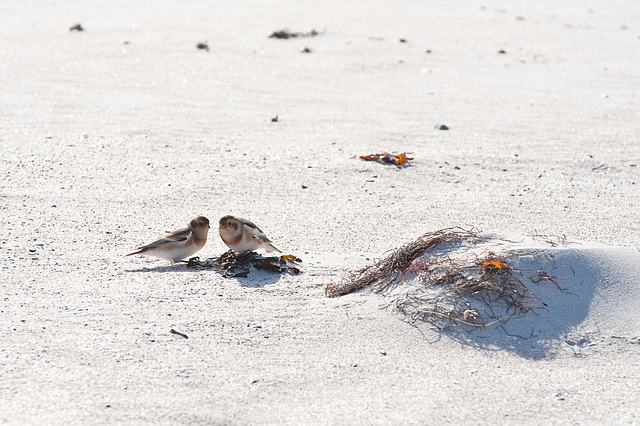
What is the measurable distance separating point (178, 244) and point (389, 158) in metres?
2.82

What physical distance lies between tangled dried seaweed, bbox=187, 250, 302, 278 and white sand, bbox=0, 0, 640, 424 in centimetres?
8

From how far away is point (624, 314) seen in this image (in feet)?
12.1

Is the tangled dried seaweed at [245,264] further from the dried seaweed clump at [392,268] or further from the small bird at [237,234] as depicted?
the dried seaweed clump at [392,268]

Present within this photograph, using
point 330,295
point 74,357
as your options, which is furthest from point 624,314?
point 74,357

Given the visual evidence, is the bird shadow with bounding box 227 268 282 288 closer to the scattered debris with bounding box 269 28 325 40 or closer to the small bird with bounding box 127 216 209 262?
the small bird with bounding box 127 216 209 262

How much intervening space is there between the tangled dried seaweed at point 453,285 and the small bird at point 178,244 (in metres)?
0.97

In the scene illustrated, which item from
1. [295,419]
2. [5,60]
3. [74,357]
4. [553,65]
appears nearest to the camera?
[295,419]

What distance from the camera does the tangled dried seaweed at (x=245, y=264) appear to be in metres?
4.32

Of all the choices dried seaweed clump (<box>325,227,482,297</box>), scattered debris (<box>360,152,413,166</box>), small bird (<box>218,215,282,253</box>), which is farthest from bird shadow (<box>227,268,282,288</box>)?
scattered debris (<box>360,152,413,166</box>)

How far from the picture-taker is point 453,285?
3729mm

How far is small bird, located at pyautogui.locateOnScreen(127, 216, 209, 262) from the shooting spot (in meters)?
4.39

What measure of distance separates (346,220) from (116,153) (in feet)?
8.26

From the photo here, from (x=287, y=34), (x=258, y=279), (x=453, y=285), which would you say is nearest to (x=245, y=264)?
(x=258, y=279)

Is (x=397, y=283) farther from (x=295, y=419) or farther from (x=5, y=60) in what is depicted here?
(x=5, y=60)
